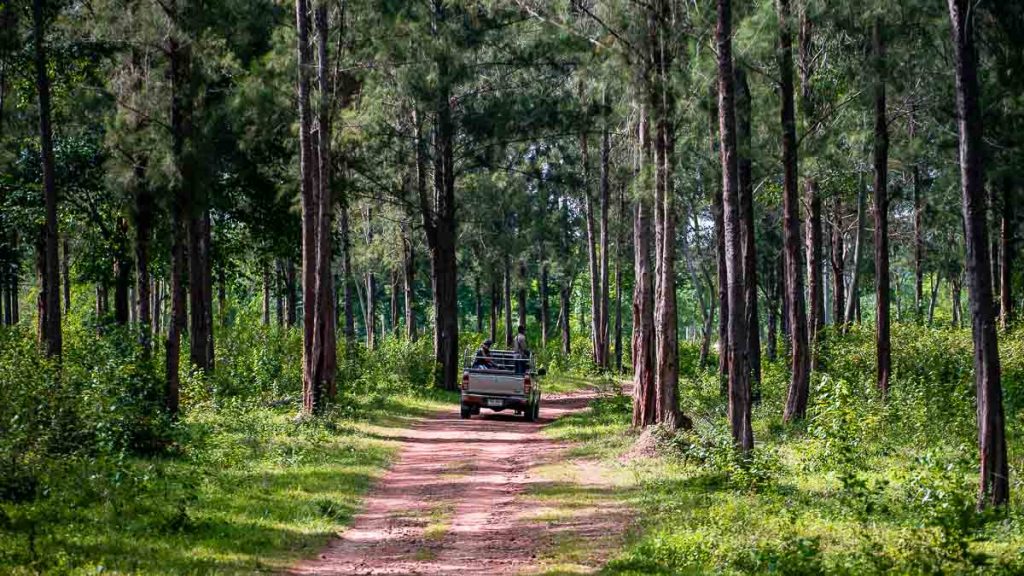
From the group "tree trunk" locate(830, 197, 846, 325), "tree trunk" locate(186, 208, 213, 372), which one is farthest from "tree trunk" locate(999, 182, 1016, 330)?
"tree trunk" locate(186, 208, 213, 372)

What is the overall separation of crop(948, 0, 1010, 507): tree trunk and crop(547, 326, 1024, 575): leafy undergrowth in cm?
34

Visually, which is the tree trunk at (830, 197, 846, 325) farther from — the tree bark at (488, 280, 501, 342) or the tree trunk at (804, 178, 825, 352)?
the tree bark at (488, 280, 501, 342)

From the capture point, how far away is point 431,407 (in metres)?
28.5

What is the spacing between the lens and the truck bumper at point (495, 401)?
81.9 ft

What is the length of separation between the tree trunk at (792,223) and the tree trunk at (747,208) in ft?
2.42

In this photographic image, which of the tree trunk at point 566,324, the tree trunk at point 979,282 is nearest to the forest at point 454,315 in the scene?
the tree trunk at point 979,282

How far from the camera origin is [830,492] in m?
12.4

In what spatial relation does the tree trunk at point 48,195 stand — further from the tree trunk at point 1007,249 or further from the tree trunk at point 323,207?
the tree trunk at point 1007,249

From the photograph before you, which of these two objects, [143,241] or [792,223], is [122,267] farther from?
[792,223]

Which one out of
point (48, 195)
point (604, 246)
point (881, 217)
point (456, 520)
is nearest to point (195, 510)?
point (456, 520)

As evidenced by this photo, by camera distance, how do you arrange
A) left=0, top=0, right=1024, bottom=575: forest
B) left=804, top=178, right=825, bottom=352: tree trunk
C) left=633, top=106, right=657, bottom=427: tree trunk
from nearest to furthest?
left=0, top=0, right=1024, bottom=575: forest
left=633, top=106, right=657, bottom=427: tree trunk
left=804, top=178, right=825, bottom=352: tree trunk

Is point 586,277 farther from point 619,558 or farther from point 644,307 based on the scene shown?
point 619,558

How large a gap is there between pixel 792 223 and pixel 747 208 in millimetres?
1025

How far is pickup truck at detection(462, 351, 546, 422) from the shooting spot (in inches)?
979
